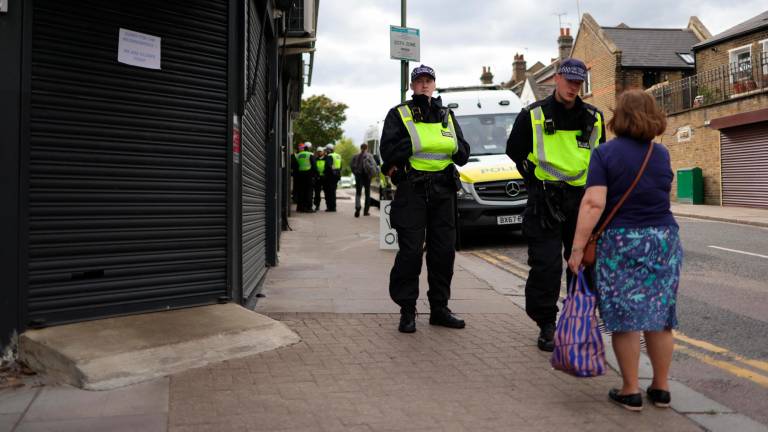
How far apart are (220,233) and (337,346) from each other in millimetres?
1386

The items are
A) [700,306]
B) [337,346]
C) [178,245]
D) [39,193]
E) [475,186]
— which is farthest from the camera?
[475,186]

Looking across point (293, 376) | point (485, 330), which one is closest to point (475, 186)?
point (485, 330)

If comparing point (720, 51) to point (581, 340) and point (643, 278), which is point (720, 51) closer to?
point (643, 278)

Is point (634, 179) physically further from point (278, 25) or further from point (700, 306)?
point (278, 25)

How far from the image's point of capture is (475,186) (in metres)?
11.0

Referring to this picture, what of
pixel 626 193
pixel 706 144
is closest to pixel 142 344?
pixel 626 193

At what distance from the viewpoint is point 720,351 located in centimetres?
511

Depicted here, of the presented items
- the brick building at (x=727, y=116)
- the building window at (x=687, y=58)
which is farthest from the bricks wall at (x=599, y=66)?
the brick building at (x=727, y=116)

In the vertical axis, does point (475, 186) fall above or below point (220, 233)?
above

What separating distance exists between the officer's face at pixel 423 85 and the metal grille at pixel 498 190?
5677 mm

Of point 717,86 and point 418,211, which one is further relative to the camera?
point 717,86

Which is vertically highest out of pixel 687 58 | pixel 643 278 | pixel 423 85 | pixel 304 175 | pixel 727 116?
pixel 687 58

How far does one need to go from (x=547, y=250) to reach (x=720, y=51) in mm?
25833

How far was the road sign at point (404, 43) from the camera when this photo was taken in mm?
11008
